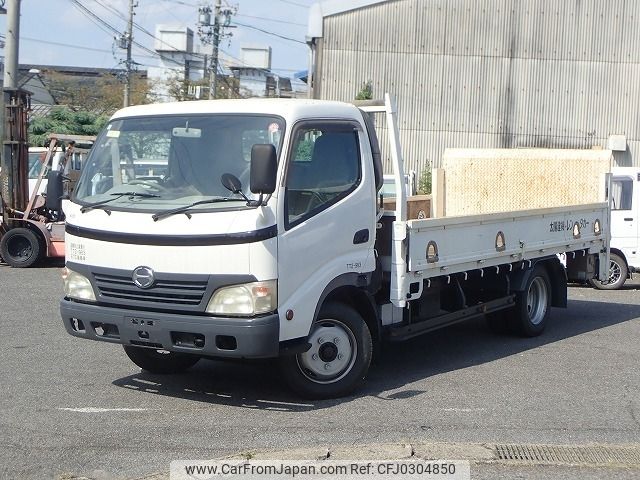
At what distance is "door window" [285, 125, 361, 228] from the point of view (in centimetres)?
721

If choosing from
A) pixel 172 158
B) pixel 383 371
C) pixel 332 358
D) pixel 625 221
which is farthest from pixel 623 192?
pixel 172 158

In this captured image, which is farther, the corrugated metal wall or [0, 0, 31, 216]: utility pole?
the corrugated metal wall

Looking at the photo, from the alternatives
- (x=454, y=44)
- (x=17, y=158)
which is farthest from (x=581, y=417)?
(x=454, y=44)

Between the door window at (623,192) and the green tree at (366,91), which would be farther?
the green tree at (366,91)

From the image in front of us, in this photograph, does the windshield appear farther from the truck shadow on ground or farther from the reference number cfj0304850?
the reference number cfj0304850

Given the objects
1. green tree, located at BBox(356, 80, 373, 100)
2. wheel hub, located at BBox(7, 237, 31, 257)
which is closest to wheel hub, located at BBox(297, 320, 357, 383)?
wheel hub, located at BBox(7, 237, 31, 257)

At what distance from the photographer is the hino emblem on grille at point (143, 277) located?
7.02 meters

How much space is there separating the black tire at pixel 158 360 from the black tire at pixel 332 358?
135cm

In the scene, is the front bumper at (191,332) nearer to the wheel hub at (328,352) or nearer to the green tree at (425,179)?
the wheel hub at (328,352)

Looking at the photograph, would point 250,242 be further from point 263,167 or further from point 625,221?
point 625,221

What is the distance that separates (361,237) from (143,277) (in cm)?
186

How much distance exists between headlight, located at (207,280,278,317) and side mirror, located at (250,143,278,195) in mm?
706

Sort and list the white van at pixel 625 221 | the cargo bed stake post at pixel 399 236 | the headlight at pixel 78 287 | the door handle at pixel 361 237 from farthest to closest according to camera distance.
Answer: the white van at pixel 625 221 < the cargo bed stake post at pixel 399 236 < the door handle at pixel 361 237 < the headlight at pixel 78 287

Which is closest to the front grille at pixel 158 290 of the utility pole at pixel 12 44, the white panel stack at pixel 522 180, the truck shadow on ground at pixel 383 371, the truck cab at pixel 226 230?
the truck cab at pixel 226 230
